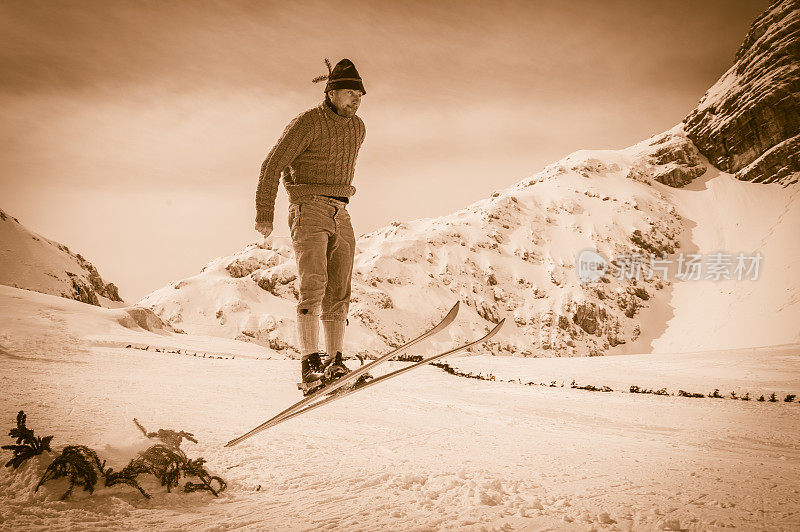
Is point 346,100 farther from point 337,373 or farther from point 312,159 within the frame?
point 337,373

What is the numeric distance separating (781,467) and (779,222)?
83.1m

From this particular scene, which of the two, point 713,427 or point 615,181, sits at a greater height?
point 615,181

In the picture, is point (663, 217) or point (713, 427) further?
Answer: point (663, 217)

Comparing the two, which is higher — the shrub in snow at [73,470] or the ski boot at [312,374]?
the ski boot at [312,374]

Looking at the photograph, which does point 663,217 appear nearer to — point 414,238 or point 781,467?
point 414,238

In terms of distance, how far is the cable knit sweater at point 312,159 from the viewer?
4012 mm

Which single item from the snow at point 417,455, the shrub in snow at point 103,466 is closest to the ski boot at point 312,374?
the snow at point 417,455

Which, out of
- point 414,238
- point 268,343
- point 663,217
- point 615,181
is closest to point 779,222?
point 663,217

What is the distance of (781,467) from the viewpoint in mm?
3930

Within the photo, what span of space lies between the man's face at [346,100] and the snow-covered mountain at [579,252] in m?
53.6

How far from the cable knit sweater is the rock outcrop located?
8038 cm
